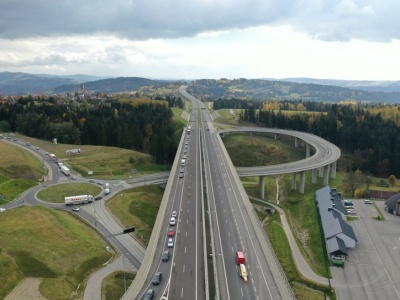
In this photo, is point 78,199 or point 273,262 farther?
point 78,199

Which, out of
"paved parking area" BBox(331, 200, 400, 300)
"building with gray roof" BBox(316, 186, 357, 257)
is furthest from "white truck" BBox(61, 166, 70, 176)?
"paved parking area" BBox(331, 200, 400, 300)

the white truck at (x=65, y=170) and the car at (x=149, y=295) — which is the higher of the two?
the car at (x=149, y=295)

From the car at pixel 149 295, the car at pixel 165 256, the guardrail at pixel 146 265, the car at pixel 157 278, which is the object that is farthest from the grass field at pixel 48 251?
the car at pixel 149 295

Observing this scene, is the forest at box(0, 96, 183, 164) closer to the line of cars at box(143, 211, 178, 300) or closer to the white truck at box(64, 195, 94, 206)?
the white truck at box(64, 195, 94, 206)

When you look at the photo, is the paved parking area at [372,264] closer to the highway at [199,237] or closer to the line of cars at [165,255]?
the highway at [199,237]

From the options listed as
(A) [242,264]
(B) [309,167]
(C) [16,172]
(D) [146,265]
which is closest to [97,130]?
(C) [16,172]

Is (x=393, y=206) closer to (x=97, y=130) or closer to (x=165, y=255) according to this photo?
(x=165, y=255)

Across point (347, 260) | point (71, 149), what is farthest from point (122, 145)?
point (347, 260)
